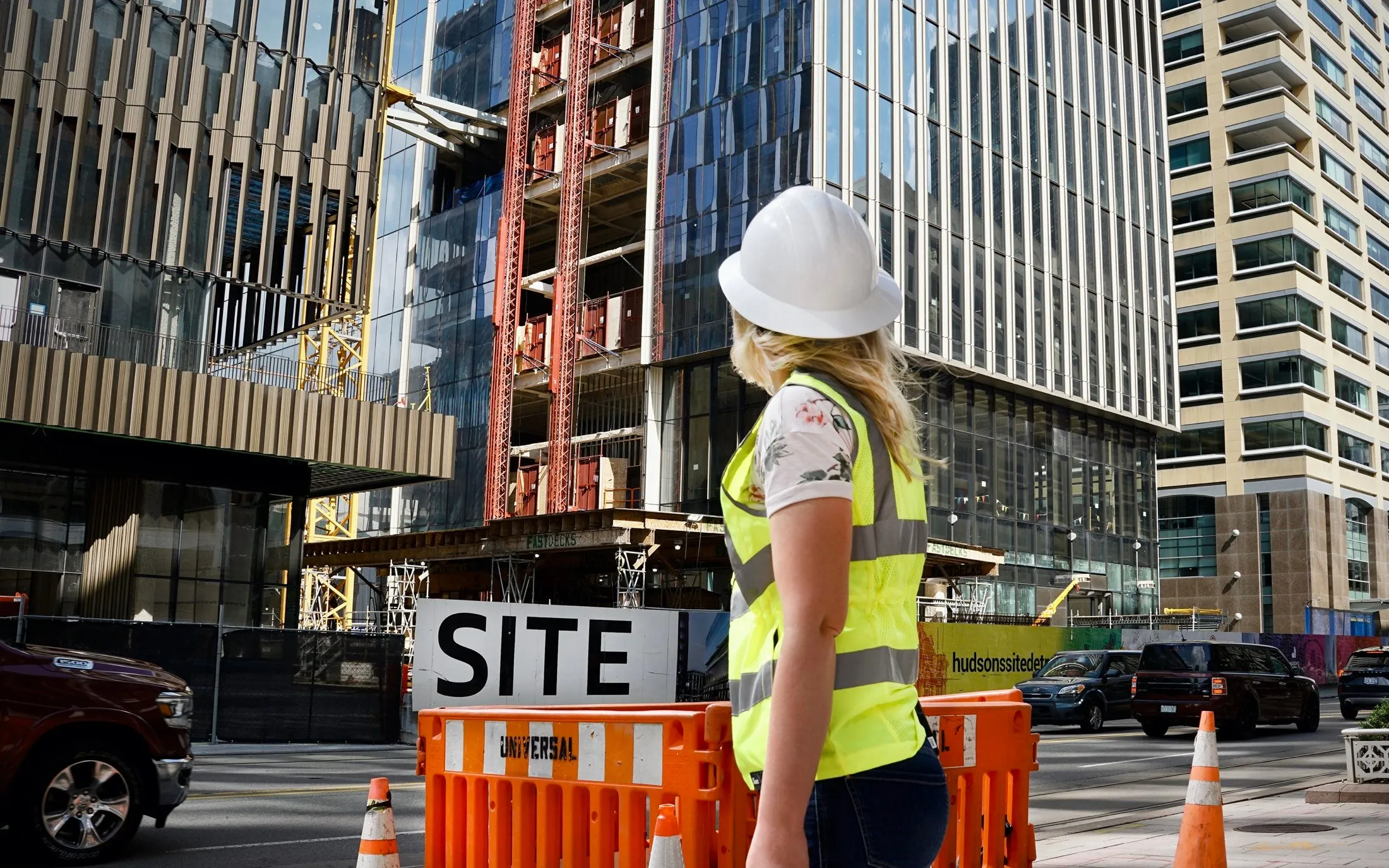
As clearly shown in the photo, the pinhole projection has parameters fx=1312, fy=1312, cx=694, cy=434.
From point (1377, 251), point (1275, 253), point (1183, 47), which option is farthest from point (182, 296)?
point (1377, 251)

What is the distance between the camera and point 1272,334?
65688 mm

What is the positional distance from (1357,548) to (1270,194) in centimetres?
1887

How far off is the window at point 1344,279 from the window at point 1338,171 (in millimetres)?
4693

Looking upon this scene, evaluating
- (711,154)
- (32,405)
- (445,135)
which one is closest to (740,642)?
(32,405)

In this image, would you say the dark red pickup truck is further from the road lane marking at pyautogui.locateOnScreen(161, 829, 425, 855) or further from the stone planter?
the stone planter

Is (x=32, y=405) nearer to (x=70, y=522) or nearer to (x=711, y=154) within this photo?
(x=70, y=522)

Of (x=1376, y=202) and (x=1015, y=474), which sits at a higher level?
(x=1376, y=202)

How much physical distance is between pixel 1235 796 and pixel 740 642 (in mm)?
12058

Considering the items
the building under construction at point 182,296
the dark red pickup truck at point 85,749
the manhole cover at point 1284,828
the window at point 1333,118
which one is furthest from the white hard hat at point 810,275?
the window at point 1333,118

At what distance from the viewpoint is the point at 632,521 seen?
33.4 metres

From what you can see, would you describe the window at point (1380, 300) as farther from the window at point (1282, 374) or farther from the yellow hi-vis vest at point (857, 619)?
the yellow hi-vis vest at point (857, 619)

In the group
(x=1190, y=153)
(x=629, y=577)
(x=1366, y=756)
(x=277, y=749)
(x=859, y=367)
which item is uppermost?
(x=1190, y=153)

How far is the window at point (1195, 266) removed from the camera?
225 ft

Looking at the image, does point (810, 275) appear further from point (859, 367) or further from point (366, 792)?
point (366, 792)
